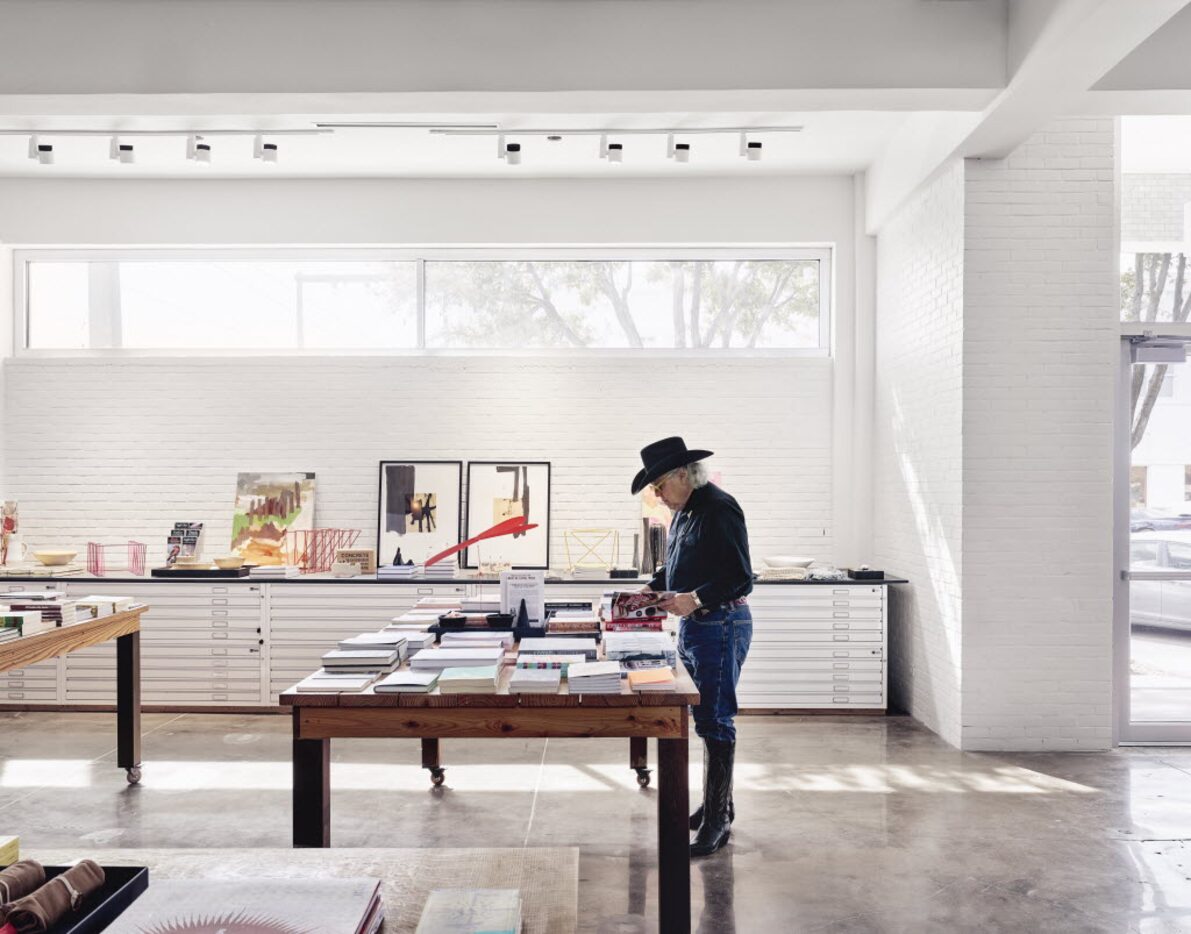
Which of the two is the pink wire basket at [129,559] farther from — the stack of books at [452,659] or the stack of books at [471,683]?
the stack of books at [471,683]

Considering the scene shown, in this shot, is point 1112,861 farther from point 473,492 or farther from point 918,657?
point 473,492

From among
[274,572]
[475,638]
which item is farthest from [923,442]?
[274,572]

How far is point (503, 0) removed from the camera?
4.91 metres

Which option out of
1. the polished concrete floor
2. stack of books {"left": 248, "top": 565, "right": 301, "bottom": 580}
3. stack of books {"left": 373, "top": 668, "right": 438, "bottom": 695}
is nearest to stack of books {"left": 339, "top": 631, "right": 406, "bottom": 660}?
stack of books {"left": 373, "top": 668, "right": 438, "bottom": 695}

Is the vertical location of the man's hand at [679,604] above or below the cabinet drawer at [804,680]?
above

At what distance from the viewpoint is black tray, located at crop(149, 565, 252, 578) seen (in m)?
7.27

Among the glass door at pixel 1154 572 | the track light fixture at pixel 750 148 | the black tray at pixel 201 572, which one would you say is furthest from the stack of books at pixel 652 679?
the black tray at pixel 201 572

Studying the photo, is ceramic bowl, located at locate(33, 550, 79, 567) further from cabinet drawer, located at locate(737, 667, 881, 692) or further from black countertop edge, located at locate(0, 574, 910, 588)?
cabinet drawer, located at locate(737, 667, 881, 692)

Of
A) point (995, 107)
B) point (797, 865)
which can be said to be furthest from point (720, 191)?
point (797, 865)

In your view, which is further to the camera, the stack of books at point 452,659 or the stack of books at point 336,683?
the stack of books at point 452,659

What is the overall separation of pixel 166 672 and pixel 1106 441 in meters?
6.69

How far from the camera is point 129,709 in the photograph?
18.3 ft

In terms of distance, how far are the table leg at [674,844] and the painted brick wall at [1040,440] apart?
3.37 m

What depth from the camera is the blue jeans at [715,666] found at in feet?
14.4
